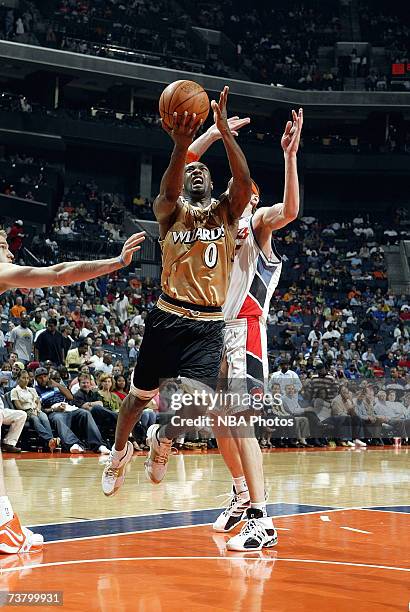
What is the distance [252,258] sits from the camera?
21.8ft

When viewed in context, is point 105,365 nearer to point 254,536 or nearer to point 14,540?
point 254,536

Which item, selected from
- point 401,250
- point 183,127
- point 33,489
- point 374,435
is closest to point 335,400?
point 374,435

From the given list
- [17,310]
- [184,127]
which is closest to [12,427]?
[17,310]

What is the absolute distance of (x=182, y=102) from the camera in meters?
5.50

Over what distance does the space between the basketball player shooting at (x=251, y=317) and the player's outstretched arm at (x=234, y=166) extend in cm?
40

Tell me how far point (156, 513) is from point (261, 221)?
269cm

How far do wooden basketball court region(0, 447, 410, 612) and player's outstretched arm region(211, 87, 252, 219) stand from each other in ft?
7.41

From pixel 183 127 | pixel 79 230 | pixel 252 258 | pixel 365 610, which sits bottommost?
pixel 365 610

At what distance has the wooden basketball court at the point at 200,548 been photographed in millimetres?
4434

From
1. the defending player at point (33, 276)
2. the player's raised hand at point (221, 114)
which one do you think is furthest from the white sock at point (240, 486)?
the player's raised hand at point (221, 114)

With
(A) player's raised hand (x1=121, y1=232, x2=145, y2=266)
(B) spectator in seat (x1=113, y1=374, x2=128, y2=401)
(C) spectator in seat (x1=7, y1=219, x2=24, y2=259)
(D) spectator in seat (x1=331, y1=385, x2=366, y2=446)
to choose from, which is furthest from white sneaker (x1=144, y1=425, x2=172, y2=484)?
(C) spectator in seat (x1=7, y1=219, x2=24, y2=259)

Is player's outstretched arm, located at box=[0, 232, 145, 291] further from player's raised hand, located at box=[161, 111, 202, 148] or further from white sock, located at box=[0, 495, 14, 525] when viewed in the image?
white sock, located at box=[0, 495, 14, 525]

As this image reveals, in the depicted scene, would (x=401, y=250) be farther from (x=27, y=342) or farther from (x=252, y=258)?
(x=252, y=258)

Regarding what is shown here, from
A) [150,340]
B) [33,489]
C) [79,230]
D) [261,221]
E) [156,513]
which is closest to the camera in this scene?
[150,340]
